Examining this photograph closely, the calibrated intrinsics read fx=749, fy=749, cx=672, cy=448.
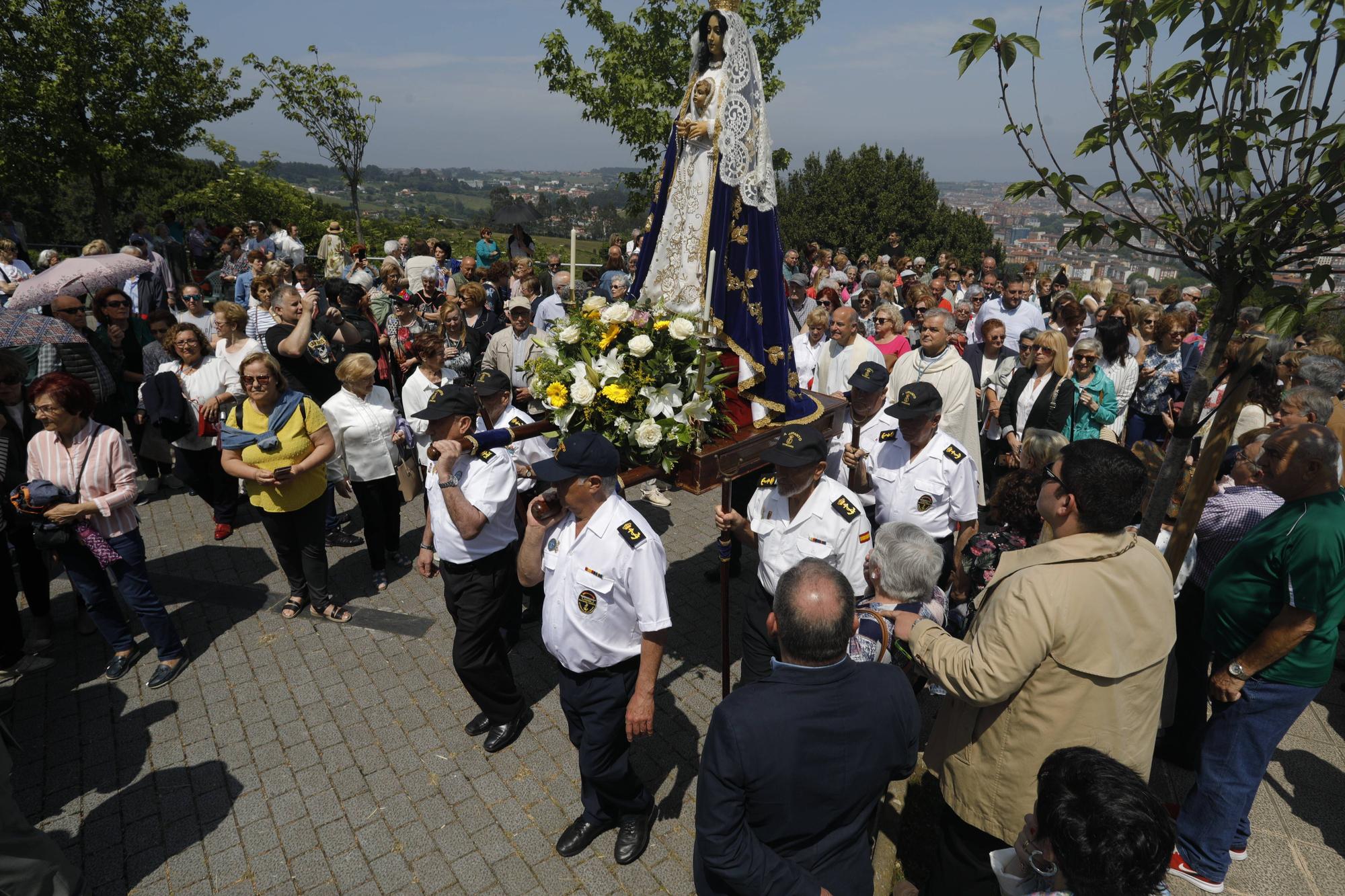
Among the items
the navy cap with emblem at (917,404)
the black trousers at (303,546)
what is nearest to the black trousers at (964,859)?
the navy cap with emblem at (917,404)

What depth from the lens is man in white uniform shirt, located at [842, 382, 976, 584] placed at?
5.00 meters

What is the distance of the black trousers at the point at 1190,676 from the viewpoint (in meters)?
4.59

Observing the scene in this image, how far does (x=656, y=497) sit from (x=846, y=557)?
4.65m

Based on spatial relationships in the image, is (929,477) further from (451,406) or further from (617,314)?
(451,406)

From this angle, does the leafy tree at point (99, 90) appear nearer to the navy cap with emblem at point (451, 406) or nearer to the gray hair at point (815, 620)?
the navy cap with emblem at point (451, 406)


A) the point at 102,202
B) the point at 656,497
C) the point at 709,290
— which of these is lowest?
the point at 656,497

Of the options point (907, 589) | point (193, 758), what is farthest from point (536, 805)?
point (907, 589)

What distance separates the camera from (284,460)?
5.90 m

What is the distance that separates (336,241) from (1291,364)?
52.5 feet

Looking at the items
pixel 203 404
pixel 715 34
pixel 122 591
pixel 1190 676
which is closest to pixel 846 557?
pixel 1190 676

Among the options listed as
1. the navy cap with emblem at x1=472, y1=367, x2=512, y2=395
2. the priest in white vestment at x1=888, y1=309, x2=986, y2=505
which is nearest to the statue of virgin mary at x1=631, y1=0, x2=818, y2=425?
the navy cap with emblem at x1=472, y1=367, x2=512, y2=395

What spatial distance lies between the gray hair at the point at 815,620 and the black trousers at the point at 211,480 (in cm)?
720

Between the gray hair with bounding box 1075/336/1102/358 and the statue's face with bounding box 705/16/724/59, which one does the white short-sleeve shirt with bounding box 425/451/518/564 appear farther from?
the gray hair with bounding box 1075/336/1102/358

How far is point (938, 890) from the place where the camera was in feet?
11.0
